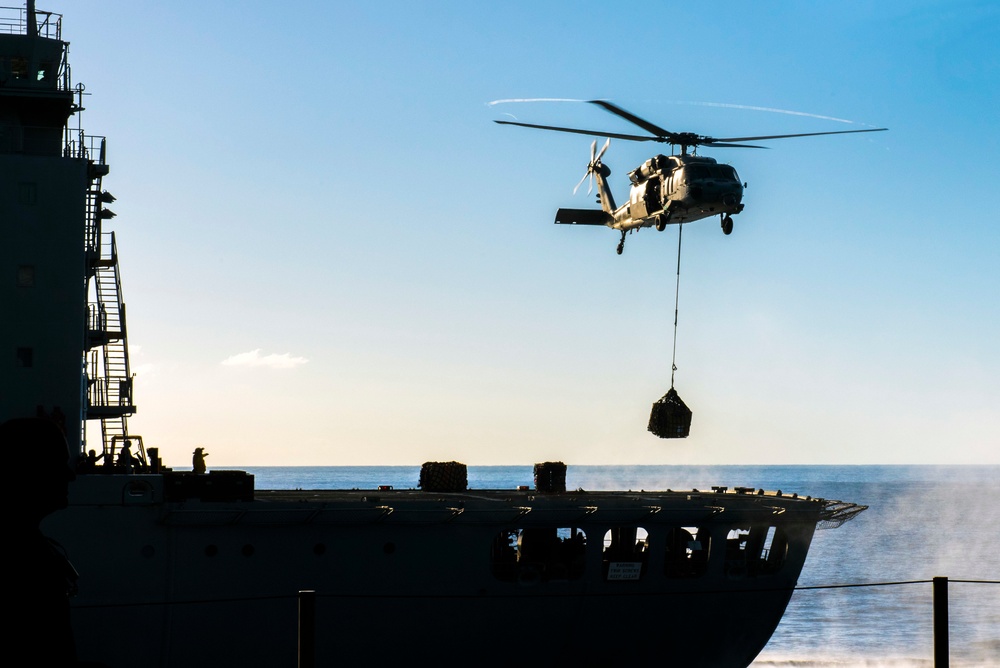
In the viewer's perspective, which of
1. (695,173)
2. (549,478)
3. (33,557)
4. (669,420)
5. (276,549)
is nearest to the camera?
(33,557)

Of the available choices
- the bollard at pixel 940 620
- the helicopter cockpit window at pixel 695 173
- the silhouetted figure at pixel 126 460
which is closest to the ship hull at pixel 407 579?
the silhouetted figure at pixel 126 460

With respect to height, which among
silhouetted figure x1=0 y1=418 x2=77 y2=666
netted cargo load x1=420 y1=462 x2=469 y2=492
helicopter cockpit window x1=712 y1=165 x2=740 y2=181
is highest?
helicopter cockpit window x1=712 y1=165 x2=740 y2=181

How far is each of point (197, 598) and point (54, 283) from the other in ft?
30.9

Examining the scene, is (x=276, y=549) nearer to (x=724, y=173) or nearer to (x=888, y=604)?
(x=724, y=173)

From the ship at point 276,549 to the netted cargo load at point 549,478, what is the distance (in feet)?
23.6

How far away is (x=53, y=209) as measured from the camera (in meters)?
30.8

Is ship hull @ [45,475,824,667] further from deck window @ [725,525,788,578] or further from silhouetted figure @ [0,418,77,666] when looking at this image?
silhouetted figure @ [0,418,77,666]

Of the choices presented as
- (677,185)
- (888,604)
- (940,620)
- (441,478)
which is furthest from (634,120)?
(888,604)

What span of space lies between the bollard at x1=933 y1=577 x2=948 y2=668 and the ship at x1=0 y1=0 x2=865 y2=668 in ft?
43.8

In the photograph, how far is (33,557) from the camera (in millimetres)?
5574

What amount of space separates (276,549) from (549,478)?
44.7 feet

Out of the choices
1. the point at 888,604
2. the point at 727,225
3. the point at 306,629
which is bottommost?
the point at 888,604

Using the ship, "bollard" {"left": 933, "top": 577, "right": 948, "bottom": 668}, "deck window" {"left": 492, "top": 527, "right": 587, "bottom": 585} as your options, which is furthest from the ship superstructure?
"bollard" {"left": 933, "top": 577, "right": 948, "bottom": 668}

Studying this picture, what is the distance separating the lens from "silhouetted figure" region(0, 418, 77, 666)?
18.0ft
